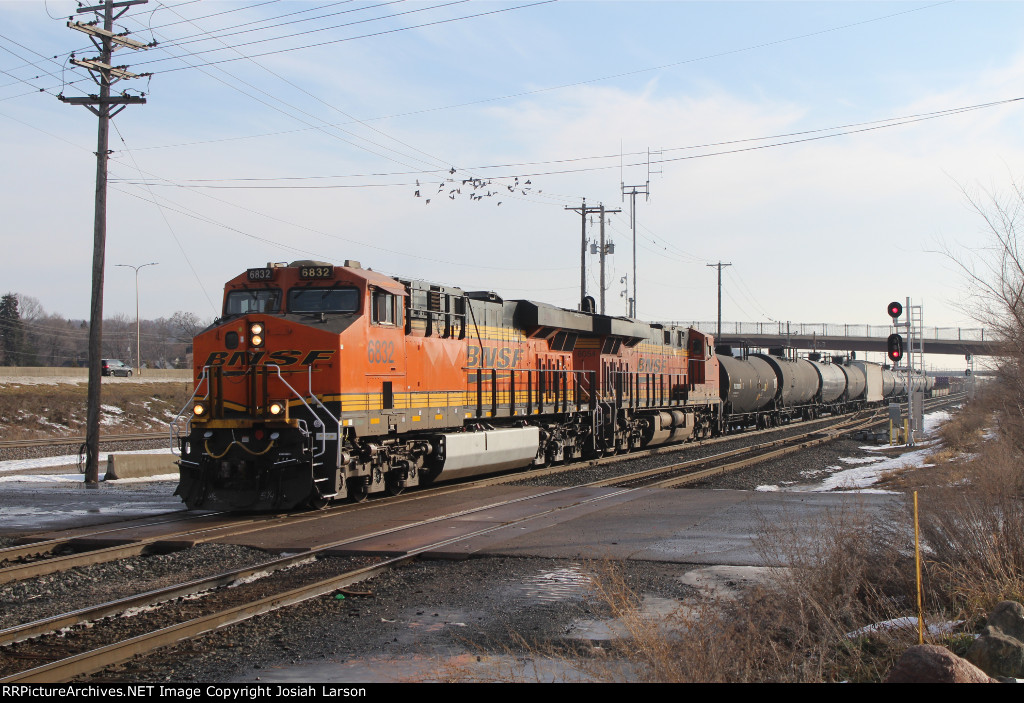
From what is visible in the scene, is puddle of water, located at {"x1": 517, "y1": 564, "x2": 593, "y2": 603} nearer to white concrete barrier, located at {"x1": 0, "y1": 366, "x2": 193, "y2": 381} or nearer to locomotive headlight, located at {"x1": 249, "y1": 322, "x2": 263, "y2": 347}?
locomotive headlight, located at {"x1": 249, "y1": 322, "x2": 263, "y2": 347}

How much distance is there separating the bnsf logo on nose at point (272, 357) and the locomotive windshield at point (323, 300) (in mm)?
860

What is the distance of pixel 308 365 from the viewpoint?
13102 millimetres

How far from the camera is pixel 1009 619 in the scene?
5789 millimetres

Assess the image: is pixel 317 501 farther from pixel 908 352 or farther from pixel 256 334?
pixel 908 352

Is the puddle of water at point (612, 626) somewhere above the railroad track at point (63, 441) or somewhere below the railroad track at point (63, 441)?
above

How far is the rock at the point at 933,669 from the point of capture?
182 inches

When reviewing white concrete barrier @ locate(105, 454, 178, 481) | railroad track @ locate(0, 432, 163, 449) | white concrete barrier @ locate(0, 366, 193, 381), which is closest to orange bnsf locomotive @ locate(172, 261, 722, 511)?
white concrete barrier @ locate(105, 454, 178, 481)

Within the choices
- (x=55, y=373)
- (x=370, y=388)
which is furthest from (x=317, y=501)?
(x=55, y=373)

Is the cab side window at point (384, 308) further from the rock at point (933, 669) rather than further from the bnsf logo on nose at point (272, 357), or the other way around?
the rock at point (933, 669)

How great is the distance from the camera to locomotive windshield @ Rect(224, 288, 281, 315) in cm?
1388

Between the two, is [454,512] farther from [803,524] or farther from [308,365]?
[803,524]

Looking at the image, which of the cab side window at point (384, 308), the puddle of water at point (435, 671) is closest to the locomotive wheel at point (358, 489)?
the cab side window at point (384, 308)

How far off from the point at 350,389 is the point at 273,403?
1.16 m
